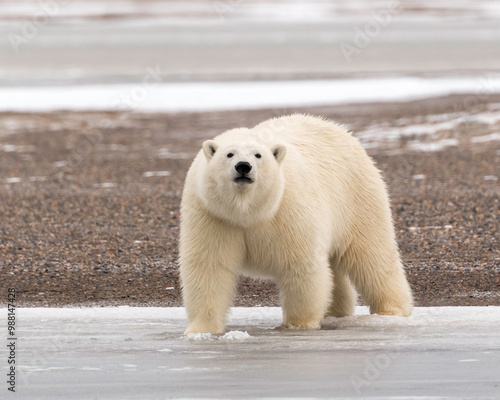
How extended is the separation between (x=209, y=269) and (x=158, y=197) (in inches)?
203

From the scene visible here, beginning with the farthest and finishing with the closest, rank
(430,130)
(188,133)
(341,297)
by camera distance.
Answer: (188,133)
(430,130)
(341,297)

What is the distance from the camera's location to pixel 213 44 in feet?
104

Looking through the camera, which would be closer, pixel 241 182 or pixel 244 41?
pixel 241 182

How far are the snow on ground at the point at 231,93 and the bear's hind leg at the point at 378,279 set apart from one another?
1114cm

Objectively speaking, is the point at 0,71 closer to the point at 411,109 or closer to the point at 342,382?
the point at 411,109

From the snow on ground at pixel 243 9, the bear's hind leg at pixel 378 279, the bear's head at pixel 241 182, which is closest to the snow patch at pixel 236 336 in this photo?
the bear's head at pixel 241 182

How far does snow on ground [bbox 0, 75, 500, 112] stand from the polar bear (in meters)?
11.1

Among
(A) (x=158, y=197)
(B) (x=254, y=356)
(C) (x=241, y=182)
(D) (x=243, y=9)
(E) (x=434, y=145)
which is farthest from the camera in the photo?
(D) (x=243, y=9)

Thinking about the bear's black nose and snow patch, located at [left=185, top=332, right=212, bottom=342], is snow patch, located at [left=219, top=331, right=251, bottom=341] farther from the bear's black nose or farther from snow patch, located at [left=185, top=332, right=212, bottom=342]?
the bear's black nose

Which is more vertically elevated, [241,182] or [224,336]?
[241,182]

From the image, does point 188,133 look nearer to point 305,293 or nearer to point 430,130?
point 430,130

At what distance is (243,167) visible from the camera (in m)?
4.67

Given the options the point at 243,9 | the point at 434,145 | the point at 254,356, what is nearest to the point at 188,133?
the point at 434,145

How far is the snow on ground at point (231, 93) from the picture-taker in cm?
1733
